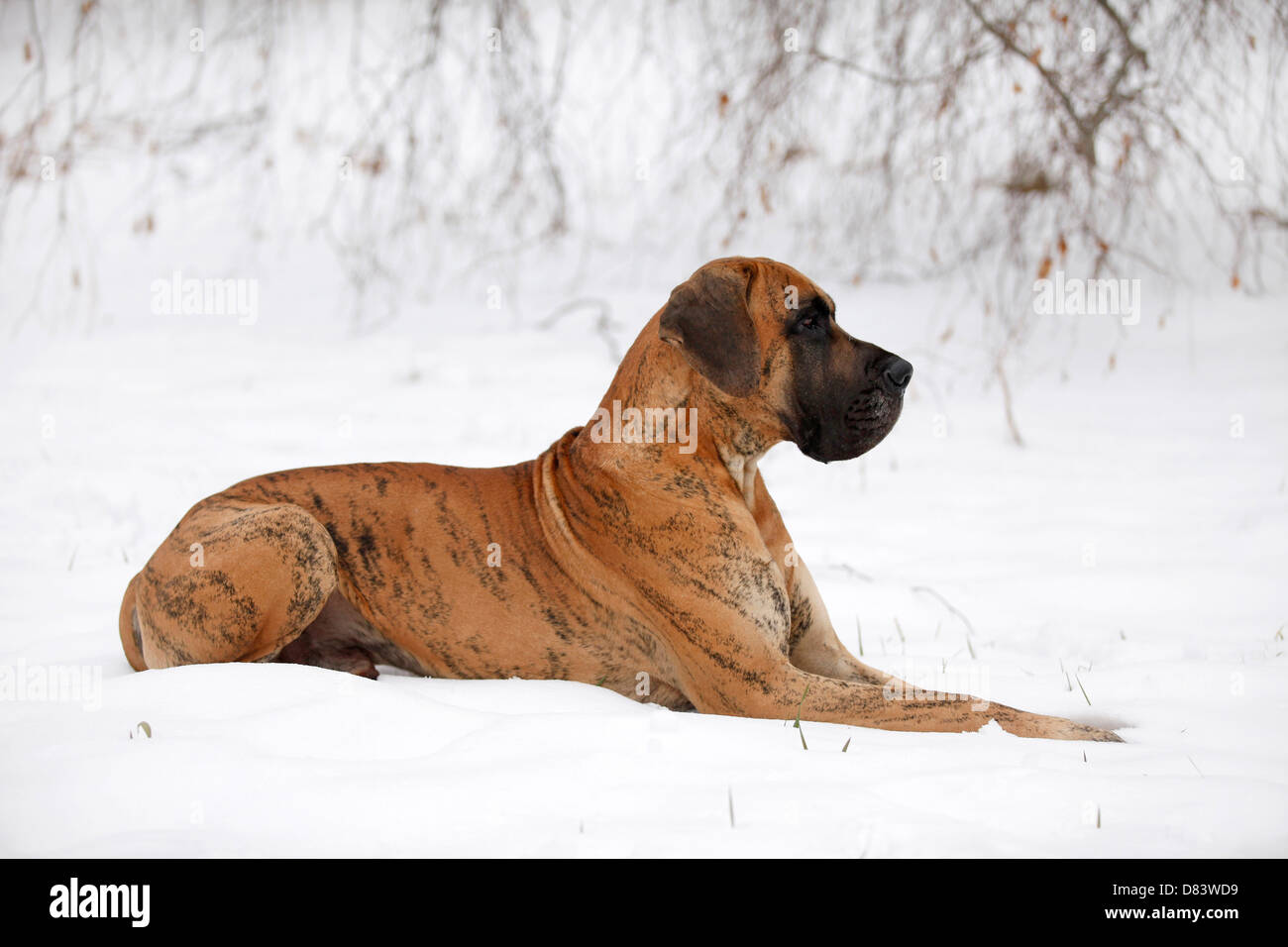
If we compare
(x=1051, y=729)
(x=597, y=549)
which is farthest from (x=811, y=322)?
(x=1051, y=729)

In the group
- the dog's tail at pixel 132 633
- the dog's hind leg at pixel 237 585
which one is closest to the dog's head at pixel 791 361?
the dog's hind leg at pixel 237 585

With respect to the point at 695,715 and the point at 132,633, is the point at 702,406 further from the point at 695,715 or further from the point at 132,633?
the point at 132,633

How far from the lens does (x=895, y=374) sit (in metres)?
3.43

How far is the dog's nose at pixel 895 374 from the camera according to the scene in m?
3.42

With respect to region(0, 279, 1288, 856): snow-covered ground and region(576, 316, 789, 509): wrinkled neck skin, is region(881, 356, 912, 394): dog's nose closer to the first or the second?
region(576, 316, 789, 509): wrinkled neck skin

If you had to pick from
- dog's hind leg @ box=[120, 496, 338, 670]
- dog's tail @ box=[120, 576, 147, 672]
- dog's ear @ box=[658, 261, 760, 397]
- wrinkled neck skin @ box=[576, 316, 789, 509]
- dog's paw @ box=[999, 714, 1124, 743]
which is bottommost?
dog's paw @ box=[999, 714, 1124, 743]

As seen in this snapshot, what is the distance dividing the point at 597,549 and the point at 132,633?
152 cm

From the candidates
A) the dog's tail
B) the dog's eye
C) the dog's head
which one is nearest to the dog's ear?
the dog's head

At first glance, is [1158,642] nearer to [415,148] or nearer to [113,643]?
[113,643]

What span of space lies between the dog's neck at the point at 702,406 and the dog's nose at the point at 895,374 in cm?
39

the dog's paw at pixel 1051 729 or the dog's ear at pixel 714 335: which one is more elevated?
the dog's ear at pixel 714 335

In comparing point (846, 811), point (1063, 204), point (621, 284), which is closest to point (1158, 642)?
point (846, 811)

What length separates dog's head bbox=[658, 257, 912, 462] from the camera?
11.0ft

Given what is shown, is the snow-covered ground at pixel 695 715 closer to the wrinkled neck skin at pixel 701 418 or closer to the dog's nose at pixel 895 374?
the wrinkled neck skin at pixel 701 418
